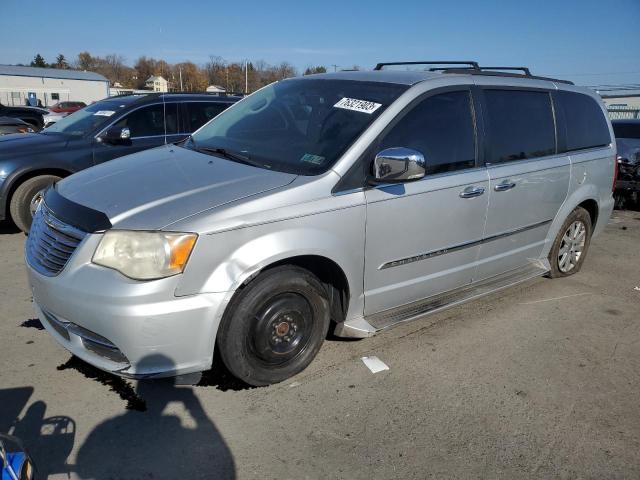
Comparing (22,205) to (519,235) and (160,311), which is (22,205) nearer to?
(160,311)

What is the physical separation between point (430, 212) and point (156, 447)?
7.07 ft

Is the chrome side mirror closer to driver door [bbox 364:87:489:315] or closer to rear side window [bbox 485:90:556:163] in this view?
driver door [bbox 364:87:489:315]

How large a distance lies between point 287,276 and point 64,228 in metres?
1.23

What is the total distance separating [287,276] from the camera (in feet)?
9.31

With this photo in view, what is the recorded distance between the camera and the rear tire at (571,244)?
15.8ft

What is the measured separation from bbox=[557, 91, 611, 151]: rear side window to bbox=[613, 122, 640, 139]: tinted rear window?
580cm

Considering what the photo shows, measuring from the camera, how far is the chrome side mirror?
2.92 metres

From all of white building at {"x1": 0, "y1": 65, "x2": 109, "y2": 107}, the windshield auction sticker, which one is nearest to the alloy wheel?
the windshield auction sticker

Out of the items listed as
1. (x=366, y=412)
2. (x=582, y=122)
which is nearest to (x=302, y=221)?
(x=366, y=412)

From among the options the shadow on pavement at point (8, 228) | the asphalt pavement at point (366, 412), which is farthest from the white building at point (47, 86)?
the asphalt pavement at point (366, 412)

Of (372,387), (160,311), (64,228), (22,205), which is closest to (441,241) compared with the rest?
(372,387)

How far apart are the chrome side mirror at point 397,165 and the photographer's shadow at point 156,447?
161cm

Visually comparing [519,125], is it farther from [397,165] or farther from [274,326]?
[274,326]

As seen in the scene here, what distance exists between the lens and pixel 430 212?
335 cm
